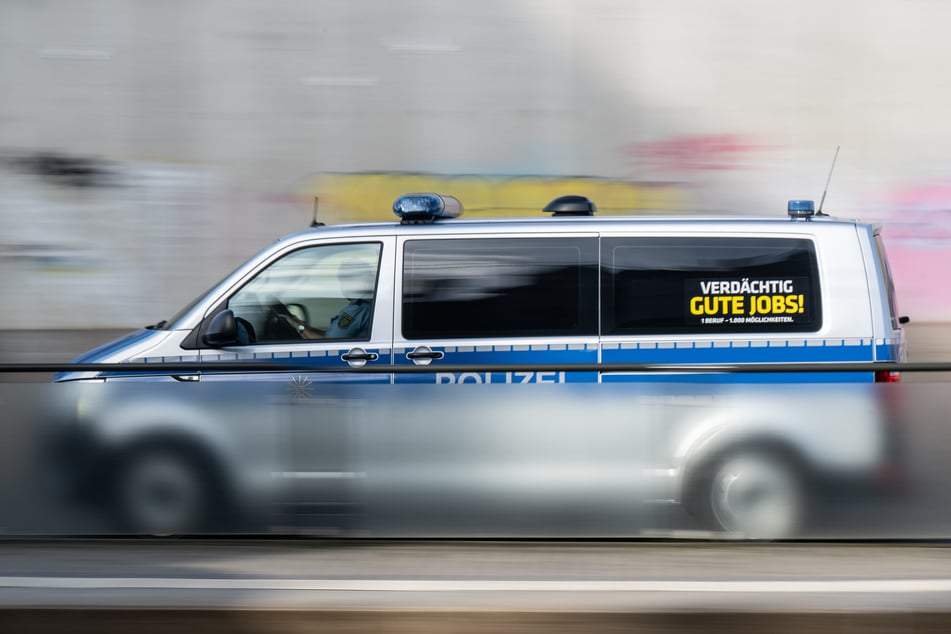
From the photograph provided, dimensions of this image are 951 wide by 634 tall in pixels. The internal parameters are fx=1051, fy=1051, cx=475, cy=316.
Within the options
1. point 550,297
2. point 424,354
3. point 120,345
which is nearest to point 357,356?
point 424,354

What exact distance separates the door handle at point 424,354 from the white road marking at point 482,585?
188cm

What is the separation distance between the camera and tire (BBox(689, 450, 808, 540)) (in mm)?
4102

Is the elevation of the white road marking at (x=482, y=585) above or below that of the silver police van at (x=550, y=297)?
below

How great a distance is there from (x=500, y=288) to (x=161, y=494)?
6.91 ft

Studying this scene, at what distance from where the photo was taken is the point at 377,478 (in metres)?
4.18

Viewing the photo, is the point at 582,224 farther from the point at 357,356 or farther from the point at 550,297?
the point at 357,356

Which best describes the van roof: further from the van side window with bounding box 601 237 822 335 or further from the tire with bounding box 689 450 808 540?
the tire with bounding box 689 450 808 540

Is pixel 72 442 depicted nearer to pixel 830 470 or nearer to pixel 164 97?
pixel 830 470

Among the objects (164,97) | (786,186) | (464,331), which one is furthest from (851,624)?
(164,97)

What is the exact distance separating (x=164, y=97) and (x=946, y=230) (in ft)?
30.3

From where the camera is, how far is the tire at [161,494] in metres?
4.24

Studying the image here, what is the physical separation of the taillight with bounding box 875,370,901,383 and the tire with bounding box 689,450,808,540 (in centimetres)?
47

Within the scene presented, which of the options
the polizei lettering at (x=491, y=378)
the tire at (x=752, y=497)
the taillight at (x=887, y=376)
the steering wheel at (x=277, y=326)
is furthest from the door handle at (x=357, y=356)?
the taillight at (x=887, y=376)

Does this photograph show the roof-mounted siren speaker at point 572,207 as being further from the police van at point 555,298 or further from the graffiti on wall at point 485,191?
the graffiti on wall at point 485,191
